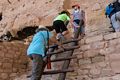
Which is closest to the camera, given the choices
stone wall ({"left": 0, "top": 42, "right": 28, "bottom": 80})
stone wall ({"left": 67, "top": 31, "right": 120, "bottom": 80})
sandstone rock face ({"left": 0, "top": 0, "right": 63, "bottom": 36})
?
stone wall ({"left": 67, "top": 31, "right": 120, "bottom": 80})

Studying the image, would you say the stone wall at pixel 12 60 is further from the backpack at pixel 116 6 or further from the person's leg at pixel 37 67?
the backpack at pixel 116 6

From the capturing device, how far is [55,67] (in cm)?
791

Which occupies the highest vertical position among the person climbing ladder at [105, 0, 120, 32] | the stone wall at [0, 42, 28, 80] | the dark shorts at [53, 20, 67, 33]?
the person climbing ladder at [105, 0, 120, 32]

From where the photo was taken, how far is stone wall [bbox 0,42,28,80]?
9.40 meters

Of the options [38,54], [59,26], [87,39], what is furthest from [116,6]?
[38,54]

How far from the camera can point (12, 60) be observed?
963cm

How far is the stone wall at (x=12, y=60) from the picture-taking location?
9.40 metres

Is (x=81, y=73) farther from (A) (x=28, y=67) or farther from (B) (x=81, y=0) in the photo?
(B) (x=81, y=0)

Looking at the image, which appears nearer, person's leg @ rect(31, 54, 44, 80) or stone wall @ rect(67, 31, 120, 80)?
stone wall @ rect(67, 31, 120, 80)

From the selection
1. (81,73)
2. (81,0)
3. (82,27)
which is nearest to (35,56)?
(81,73)

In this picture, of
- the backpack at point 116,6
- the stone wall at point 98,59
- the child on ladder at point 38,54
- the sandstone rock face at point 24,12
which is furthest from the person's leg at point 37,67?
the sandstone rock face at point 24,12

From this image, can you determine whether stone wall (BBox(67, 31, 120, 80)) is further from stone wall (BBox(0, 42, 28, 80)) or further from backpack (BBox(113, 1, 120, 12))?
stone wall (BBox(0, 42, 28, 80))

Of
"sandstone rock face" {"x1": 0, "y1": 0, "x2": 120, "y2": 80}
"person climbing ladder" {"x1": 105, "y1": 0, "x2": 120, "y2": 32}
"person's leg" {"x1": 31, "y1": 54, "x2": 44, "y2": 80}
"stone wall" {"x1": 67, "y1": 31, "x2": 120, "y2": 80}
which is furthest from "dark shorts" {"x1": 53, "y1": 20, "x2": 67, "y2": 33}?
"person's leg" {"x1": 31, "y1": 54, "x2": 44, "y2": 80}

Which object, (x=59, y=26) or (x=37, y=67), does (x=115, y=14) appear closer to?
(x=59, y=26)
